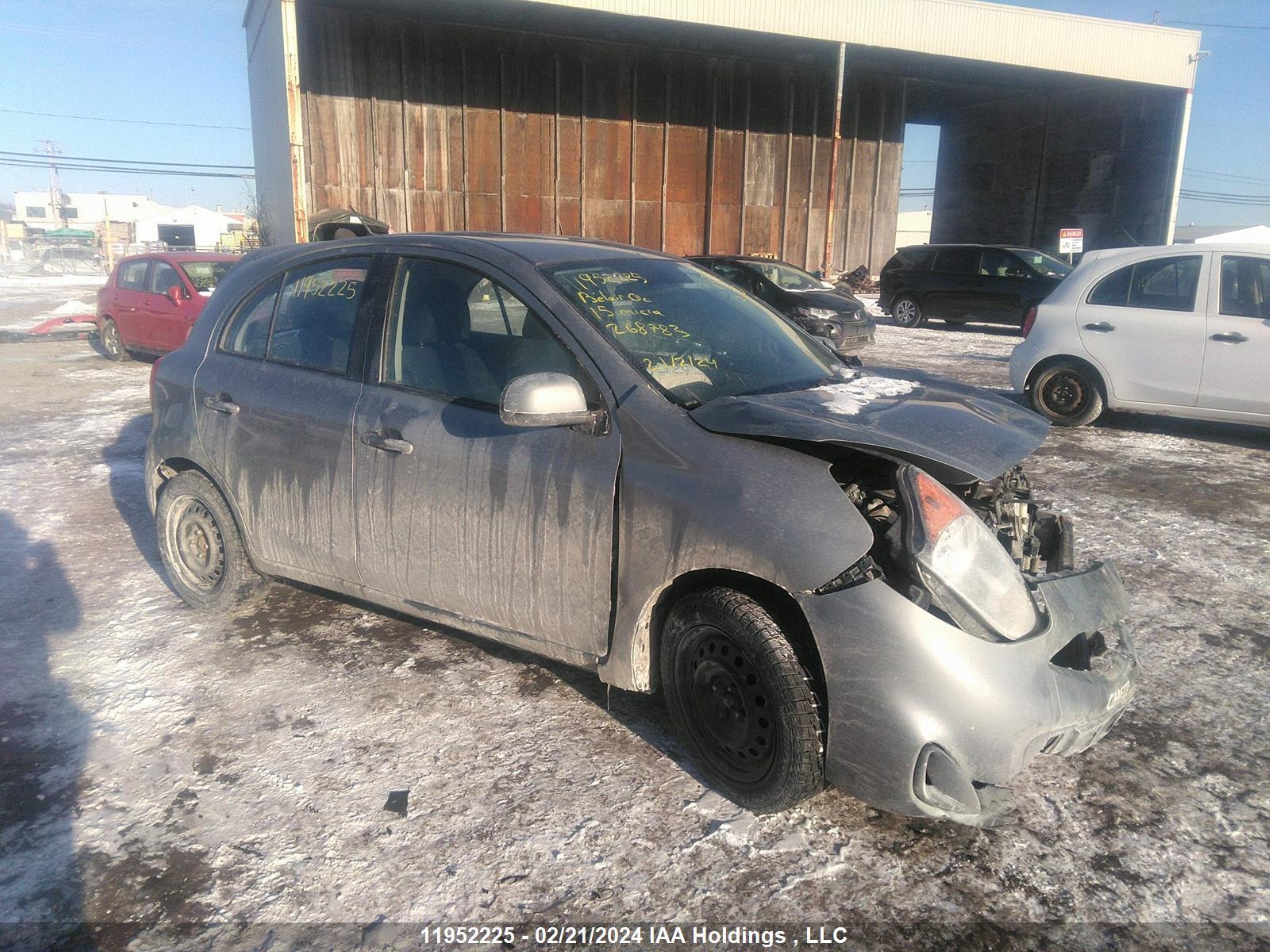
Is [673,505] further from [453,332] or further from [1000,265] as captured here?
[1000,265]

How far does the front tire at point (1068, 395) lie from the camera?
28.0 feet

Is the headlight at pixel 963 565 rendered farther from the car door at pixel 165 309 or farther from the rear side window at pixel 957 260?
the rear side window at pixel 957 260

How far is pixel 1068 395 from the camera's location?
28.5ft

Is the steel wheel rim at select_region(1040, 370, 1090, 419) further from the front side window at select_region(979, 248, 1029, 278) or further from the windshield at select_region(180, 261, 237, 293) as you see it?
the windshield at select_region(180, 261, 237, 293)

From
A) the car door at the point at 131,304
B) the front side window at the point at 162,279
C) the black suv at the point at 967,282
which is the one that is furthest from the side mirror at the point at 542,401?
the black suv at the point at 967,282

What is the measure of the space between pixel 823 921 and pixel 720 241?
27.7 meters

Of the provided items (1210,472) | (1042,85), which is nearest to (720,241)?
(1042,85)

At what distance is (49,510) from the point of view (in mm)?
6242

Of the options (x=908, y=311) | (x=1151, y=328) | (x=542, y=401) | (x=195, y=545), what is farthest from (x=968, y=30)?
(x=542, y=401)

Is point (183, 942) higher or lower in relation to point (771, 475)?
lower

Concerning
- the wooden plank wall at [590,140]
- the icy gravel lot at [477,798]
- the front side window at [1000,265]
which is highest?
the wooden plank wall at [590,140]

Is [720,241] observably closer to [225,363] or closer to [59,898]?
[225,363]

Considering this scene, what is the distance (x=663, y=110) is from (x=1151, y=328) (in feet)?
71.4

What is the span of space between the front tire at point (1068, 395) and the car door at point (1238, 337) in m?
0.97
